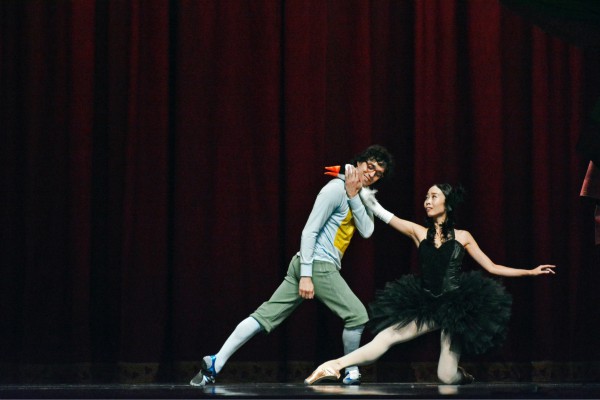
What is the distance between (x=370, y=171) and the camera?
3.92 metres

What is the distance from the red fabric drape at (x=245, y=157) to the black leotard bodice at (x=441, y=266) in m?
0.60

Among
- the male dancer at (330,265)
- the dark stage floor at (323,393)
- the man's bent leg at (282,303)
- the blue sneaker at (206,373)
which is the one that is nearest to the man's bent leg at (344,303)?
the male dancer at (330,265)

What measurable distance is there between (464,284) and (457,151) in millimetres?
978

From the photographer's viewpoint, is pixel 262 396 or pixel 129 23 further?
pixel 129 23

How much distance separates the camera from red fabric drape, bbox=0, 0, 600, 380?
14.5 feet

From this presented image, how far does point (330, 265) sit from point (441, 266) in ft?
1.55

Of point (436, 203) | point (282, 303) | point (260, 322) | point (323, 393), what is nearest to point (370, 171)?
point (436, 203)

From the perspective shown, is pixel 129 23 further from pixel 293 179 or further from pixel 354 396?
pixel 354 396

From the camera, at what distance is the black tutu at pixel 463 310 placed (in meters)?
3.69

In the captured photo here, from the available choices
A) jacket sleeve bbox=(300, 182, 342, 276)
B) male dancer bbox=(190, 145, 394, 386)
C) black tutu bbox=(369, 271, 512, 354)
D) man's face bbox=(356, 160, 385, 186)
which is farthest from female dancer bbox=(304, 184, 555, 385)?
jacket sleeve bbox=(300, 182, 342, 276)

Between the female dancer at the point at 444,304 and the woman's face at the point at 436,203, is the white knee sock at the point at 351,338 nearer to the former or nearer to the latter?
the female dancer at the point at 444,304

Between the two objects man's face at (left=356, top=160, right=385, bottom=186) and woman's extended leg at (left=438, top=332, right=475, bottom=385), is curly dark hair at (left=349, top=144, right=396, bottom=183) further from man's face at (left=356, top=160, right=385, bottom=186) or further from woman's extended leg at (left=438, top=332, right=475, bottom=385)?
woman's extended leg at (left=438, top=332, right=475, bottom=385)

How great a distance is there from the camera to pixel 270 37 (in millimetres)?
4523

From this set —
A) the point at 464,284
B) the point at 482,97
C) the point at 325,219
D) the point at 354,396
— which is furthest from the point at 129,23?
the point at 354,396
